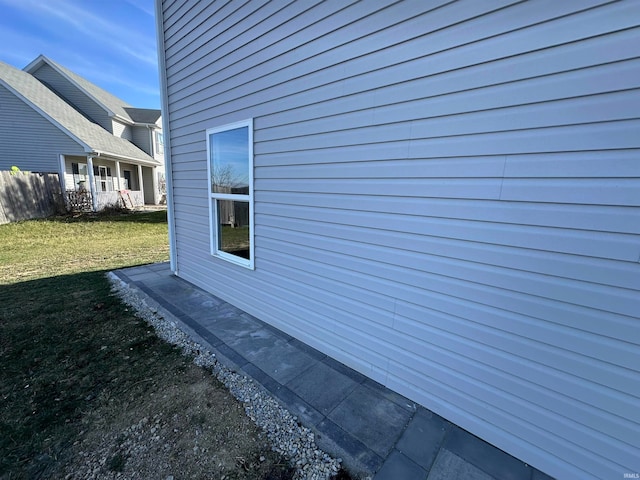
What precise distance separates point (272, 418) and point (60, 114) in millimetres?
17088

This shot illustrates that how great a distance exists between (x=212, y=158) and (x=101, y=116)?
1761 centimetres

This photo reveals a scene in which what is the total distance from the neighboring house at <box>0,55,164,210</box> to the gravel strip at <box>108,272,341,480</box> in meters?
12.6

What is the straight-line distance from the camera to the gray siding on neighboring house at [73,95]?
14.9 meters

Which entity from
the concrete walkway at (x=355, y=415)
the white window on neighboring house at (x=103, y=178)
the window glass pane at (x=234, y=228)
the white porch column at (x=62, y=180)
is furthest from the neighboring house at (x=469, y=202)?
the white window on neighboring house at (x=103, y=178)

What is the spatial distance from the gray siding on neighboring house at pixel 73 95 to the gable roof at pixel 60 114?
1.26 m

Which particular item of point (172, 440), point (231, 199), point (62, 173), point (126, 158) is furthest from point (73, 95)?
point (172, 440)

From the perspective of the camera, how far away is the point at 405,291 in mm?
1930

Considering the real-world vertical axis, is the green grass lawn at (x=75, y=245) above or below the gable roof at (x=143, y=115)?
below

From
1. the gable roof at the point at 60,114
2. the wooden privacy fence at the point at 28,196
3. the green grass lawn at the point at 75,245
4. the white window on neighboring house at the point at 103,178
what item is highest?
the gable roof at the point at 60,114

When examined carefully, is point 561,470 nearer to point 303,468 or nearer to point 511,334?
point 511,334

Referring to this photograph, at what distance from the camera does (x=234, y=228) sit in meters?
3.46

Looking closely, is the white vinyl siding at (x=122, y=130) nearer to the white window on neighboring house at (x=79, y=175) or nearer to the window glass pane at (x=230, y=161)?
the white window on neighboring house at (x=79, y=175)

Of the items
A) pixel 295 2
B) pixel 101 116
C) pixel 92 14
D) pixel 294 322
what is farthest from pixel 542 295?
pixel 101 116

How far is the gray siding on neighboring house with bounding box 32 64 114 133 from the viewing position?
48.8 feet
